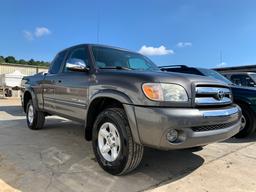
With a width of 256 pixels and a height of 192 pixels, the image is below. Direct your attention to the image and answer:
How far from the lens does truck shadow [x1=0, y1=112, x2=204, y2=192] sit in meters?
3.12

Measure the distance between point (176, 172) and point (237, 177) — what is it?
0.80 metres

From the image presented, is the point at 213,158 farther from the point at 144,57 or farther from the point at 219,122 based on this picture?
the point at 144,57

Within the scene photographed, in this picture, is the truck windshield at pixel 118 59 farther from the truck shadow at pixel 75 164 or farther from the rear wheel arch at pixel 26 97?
the rear wheel arch at pixel 26 97

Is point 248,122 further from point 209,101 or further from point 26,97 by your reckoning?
point 26,97

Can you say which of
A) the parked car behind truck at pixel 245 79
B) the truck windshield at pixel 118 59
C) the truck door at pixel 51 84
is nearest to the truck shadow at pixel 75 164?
the truck door at pixel 51 84

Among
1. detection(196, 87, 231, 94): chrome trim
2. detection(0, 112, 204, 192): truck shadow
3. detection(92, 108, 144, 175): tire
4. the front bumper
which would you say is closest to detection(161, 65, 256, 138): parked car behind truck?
detection(0, 112, 204, 192): truck shadow

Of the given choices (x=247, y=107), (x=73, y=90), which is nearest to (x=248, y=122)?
(x=247, y=107)

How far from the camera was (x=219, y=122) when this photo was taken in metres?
3.16

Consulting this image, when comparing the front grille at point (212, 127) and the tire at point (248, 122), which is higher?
the front grille at point (212, 127)

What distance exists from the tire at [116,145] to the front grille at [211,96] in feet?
2.97

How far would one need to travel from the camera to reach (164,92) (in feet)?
9.44

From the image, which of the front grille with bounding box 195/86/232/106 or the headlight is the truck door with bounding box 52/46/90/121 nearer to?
the headlight

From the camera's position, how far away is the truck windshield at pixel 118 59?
4.10m

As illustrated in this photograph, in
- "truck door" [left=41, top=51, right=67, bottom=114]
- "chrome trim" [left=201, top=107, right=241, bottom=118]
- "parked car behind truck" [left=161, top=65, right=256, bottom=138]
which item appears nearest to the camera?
"chrome trim" [left=201, top=107, right=241, bottom=118]
